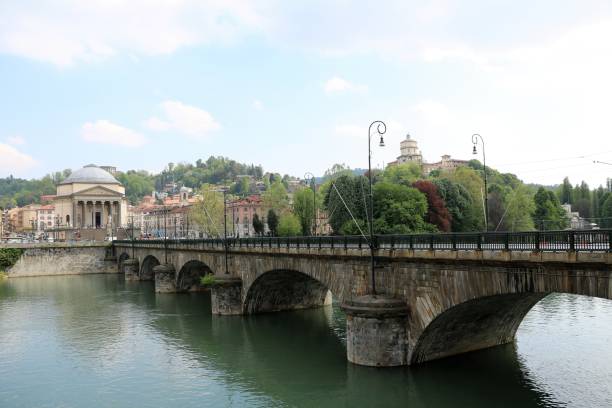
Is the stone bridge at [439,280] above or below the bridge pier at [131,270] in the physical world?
above

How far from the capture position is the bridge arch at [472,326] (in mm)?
22391

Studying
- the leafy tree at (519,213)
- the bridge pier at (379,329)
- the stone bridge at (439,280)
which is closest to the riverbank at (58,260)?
the stone bridge at (439,280)

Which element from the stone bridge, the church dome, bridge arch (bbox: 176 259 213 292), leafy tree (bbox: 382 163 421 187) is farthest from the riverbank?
the stone bridge

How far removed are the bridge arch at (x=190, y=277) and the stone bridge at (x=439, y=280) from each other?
2224 centimetres

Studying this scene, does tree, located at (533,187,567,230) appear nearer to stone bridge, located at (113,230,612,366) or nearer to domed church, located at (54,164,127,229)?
stone bridge, located at (113,230,612,366)

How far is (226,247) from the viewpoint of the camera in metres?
42.3

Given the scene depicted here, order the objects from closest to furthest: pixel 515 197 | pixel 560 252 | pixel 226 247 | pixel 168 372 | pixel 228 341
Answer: pixel 560 252 → pixel 168 372 → pixel 228 341 → pixel 226 247 → pixel 515 197

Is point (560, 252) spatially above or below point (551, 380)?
above

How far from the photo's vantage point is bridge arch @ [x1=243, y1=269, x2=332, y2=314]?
39750 mm

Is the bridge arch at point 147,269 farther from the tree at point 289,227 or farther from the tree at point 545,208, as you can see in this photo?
the tree at point 545,208

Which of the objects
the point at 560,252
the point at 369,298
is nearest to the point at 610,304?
the point at 369,298

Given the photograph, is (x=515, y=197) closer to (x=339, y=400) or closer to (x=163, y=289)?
(x=163, y=289)

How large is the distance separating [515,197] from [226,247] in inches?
Result: 2313

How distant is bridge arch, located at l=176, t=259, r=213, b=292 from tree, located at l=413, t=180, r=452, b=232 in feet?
117
